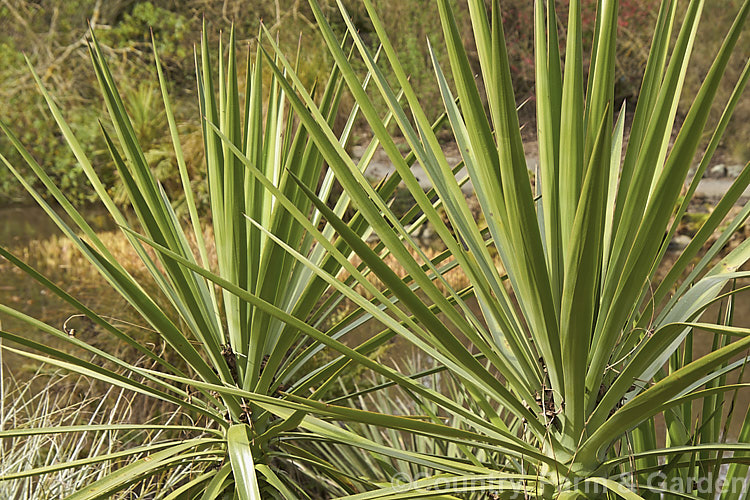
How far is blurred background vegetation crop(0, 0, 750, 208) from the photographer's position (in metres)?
7.70

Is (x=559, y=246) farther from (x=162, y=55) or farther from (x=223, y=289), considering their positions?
(x=162, y=55)

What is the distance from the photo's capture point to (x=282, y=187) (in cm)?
110

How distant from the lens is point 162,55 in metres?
9.30

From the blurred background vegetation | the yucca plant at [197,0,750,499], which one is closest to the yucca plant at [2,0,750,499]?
the yucca plant at [197,0,750,499]

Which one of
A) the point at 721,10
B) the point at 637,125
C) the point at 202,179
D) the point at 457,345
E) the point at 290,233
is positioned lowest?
the point at 457,345

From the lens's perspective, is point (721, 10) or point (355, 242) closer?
point (355, 242)

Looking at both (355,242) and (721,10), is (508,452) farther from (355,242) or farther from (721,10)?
(721,10)

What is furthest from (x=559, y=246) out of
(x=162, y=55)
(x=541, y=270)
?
(x=162, y=55)

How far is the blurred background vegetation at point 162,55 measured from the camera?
770 centimetres

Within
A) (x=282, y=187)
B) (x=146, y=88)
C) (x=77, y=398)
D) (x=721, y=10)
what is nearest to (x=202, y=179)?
(x=146, y=88)

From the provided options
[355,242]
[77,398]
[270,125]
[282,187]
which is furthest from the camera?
[77,398]

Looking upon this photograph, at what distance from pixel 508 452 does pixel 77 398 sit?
2258 millimetres

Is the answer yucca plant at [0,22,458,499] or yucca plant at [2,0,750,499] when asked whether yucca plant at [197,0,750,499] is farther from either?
yucca plant at [0,22,458,499]

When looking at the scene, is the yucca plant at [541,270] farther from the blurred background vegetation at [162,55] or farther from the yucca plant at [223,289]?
the blurred background vegetation at [162,55]
